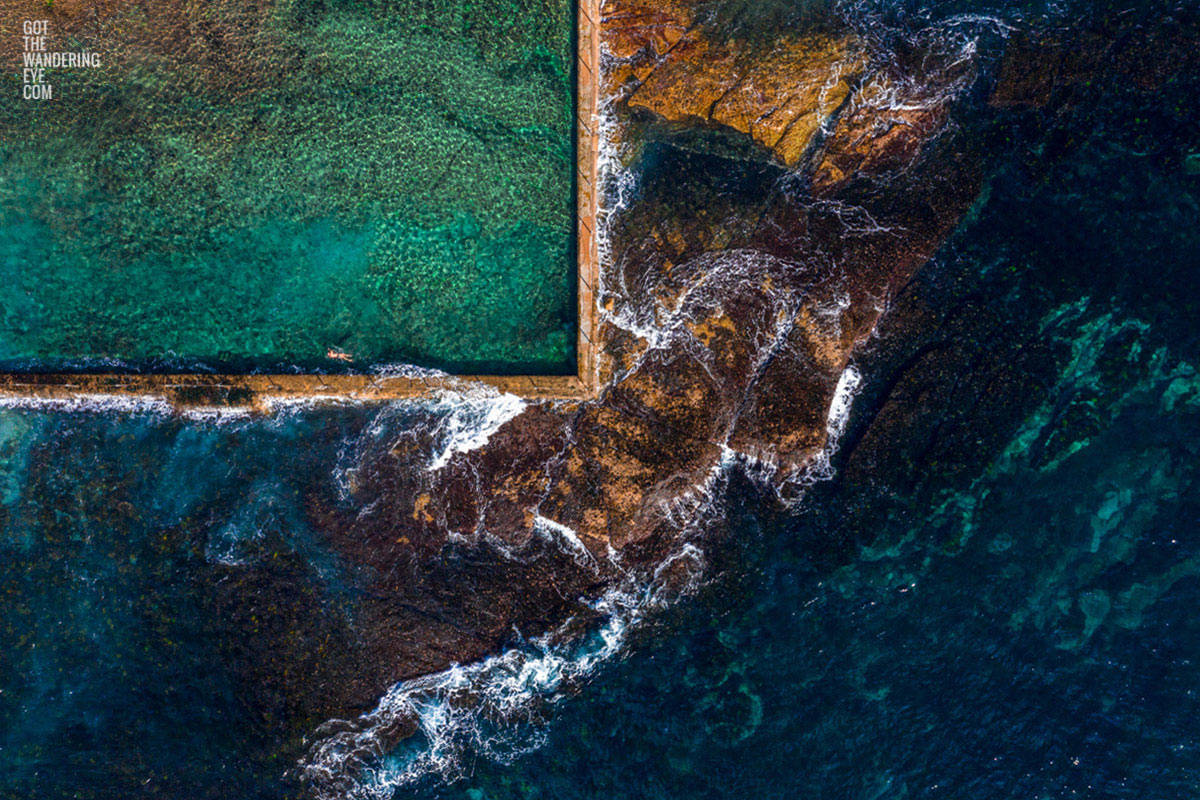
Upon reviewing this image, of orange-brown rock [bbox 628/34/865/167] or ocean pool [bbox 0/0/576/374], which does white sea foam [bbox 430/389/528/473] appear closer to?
ocean pool [bbox 0/0/576/374]

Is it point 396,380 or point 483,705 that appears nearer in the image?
point 396,380

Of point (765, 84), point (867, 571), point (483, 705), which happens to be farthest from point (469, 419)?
point (765, 84)

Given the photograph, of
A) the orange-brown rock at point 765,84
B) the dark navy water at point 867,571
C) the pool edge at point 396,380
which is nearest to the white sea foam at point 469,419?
the pool edge at point 396,380

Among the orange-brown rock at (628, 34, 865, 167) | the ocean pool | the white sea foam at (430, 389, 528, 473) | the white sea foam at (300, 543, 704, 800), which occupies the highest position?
the orange-brown rock at (628, 34, 865, 167)

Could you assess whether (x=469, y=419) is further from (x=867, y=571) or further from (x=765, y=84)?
(x=765, y=84)

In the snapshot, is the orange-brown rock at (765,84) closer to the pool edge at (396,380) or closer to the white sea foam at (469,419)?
the pool edge at (396,380)

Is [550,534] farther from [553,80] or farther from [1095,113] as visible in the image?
[1095,113]

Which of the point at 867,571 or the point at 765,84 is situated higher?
the point at 765,84

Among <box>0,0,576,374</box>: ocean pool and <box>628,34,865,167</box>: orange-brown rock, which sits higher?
<box>628,34,865,167</box>: orange-brown rock

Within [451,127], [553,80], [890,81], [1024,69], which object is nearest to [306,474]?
[451,127]

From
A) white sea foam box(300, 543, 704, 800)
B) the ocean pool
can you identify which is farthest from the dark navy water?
the ocean pool
